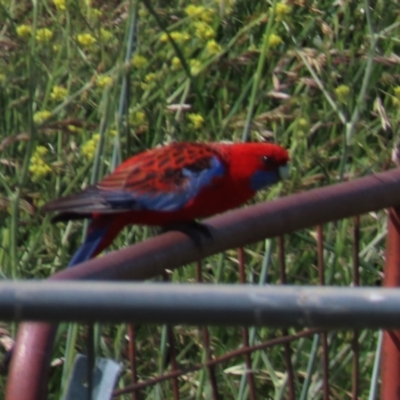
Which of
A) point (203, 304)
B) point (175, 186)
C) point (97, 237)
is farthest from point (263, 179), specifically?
point (203, 304)

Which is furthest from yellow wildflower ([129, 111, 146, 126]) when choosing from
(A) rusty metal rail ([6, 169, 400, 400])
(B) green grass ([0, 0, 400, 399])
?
(A) rusty metal rail ([6, 169, 400, 400])

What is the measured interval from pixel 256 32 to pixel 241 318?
285 cm

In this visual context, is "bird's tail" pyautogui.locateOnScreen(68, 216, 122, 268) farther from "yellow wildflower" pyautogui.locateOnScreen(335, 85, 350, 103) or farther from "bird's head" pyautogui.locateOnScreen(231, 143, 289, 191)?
"yellow wildflower" pyautogui.locateOnScreen(335, 85, 350, 103)

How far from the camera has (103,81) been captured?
279 cm

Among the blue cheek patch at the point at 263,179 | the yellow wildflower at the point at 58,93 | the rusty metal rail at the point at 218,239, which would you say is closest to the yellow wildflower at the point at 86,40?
the yellow wildflower at the point at 58,93

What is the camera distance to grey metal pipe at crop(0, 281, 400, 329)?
0.92m

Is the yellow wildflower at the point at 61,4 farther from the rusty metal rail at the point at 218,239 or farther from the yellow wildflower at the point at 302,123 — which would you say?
the rusty metal rail at the point at 218,239

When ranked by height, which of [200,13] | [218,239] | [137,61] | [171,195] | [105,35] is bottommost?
[218,239]

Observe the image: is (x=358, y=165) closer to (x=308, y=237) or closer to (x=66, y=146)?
(x=308, y=237)

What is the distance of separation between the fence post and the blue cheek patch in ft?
2.27

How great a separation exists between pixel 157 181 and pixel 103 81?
0.27m

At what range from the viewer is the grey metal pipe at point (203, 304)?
3.02 ft

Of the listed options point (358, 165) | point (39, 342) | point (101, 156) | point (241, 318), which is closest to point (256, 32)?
point (358, 165)

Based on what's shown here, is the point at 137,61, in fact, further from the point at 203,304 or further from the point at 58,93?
the point at 203,304
